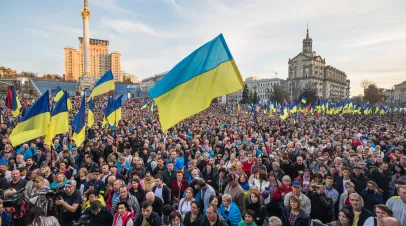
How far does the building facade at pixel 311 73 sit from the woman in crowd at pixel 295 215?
98.3m

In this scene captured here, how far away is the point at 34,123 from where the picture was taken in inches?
274

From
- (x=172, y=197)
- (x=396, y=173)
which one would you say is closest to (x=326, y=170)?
(x=396, y=173)

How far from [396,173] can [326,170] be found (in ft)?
6.16

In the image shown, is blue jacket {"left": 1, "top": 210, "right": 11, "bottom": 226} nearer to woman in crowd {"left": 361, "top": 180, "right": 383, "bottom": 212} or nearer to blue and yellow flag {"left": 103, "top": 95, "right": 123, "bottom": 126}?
woman in crowd {"left": 361, "top": 180, "right": 383, "bottom": 212}

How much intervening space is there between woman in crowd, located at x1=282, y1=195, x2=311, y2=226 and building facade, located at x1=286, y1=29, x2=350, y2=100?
98319mm

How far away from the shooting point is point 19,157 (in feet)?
24.9

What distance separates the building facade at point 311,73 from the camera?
101 m

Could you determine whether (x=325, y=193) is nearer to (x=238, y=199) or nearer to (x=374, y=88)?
(x=238, y=199)

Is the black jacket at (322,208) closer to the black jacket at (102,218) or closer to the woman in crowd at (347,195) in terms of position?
the woman in crowd at (347,195)

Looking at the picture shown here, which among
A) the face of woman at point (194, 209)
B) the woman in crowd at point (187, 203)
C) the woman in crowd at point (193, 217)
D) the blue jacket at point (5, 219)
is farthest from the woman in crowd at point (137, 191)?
the blue jacket at point (5, 219)

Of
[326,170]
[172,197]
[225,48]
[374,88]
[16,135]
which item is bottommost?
[172,197]

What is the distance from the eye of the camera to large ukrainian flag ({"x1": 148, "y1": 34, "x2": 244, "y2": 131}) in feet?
13.9

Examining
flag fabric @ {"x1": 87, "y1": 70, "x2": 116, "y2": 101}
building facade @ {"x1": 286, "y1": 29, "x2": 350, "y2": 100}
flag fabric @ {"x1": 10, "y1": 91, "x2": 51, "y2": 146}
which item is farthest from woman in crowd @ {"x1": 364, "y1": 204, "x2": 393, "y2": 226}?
building facade @ {"x1": 286, "y1": 29, "x2": 350, "y2": 100}

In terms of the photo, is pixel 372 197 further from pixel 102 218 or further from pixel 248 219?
pixel 102 218
